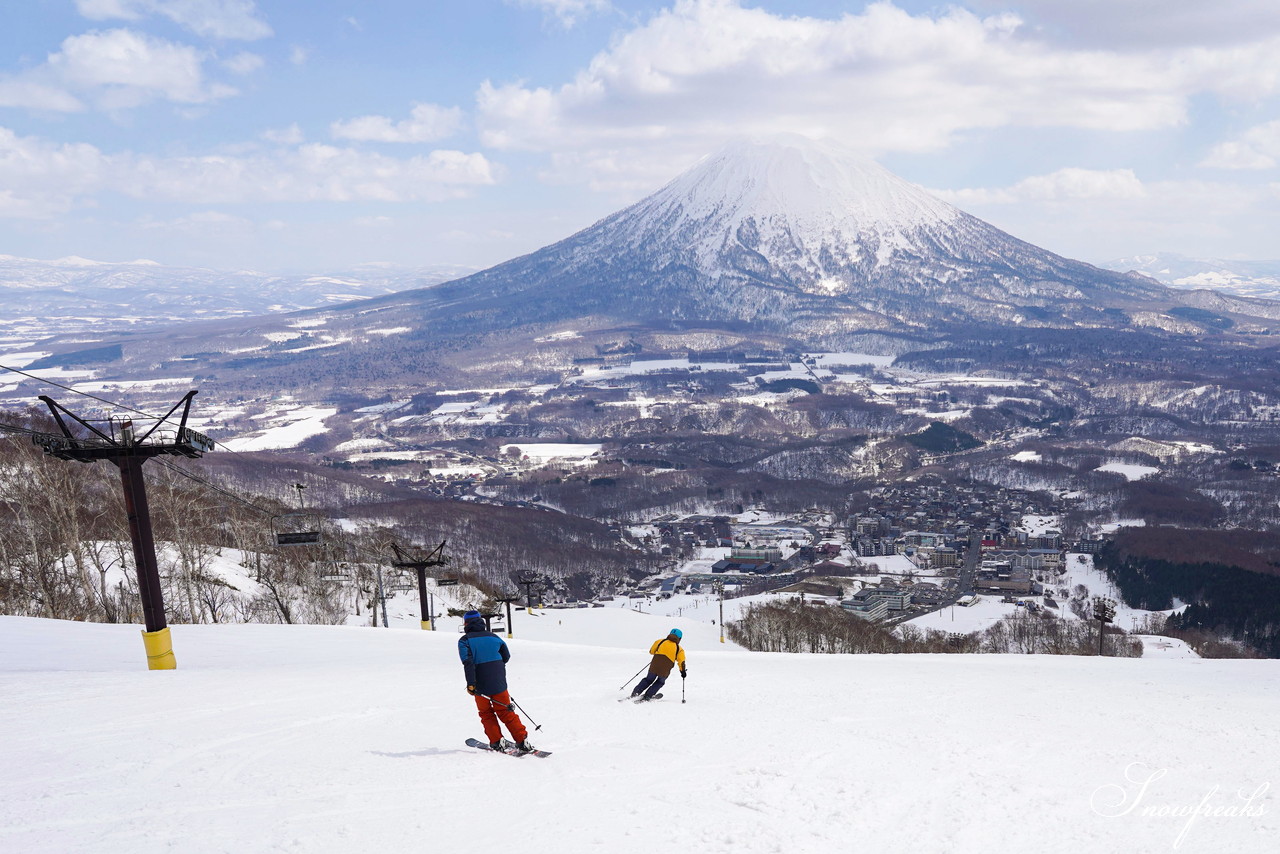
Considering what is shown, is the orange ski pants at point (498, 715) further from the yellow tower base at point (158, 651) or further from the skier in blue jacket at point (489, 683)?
the yellow tower base at point (158, 651)

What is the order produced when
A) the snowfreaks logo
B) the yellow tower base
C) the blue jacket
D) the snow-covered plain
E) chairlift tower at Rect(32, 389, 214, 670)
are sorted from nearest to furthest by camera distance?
the snow-covered plain < the snowfreaks logo < the blue jacket < chairlift tower at Rect(32, 389, 214, 670) < the yellow tower base

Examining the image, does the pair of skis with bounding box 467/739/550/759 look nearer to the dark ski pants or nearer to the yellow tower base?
the dark ski pants

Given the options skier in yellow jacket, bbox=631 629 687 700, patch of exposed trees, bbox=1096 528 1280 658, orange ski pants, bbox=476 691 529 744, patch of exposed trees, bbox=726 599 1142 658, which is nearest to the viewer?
orange ski pants, bbox=476 691 529 744

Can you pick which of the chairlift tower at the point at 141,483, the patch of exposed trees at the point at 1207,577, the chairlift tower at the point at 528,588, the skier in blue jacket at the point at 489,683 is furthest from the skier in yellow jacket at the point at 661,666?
the patch of exposed trees at the point at 1207,577

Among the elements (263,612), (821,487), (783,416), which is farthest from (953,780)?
(783,416)

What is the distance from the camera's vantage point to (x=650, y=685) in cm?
1180

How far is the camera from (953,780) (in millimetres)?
8352

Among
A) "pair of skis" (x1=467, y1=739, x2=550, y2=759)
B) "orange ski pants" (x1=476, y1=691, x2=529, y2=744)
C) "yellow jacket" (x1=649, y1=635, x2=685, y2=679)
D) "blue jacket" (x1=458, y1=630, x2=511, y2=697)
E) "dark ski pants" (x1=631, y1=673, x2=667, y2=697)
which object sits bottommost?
"dark ski pants" (x1=631, y1=673, x2=667, y2=697)

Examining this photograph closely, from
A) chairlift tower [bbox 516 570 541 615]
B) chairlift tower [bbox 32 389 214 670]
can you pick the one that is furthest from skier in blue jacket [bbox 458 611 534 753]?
chairlift tower [bbox 516 570 541 615]

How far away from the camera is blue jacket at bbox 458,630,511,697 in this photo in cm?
912

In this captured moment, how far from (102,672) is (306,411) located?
188 meters

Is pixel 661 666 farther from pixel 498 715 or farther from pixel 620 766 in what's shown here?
pixel 620 766

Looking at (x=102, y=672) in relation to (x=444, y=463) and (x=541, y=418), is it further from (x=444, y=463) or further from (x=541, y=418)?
(x=541, y=418)

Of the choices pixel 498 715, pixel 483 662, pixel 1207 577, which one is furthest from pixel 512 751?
pixel 1207 577
